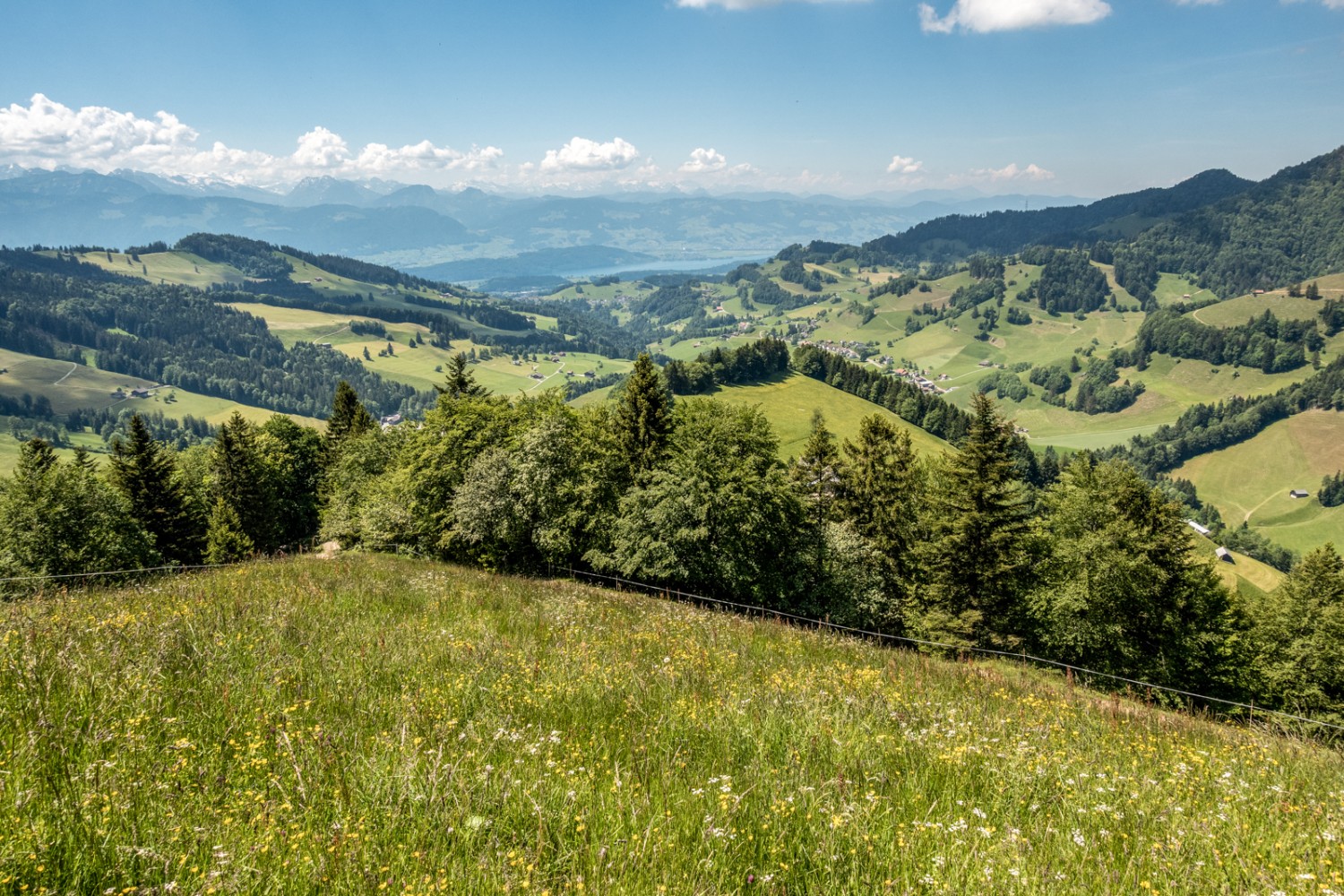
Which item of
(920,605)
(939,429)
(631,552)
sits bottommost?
(939,429)

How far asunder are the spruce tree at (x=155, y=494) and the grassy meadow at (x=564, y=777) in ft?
189

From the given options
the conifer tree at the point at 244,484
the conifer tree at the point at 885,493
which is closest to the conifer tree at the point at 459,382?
the conifer tree at the point at 244,484

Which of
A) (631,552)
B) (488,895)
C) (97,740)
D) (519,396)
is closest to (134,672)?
(97,740)

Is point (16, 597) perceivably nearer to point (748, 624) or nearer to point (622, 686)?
point (622, 686)

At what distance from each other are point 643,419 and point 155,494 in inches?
1833

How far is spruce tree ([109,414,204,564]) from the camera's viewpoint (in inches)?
2096

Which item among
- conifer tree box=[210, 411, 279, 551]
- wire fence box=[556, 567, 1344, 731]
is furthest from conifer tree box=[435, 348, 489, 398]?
wire fence box=[556, 567, 1344, 731]

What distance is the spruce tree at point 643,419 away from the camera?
1788 inches

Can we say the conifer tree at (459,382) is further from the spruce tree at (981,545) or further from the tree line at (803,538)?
the spruce tree at (981,545)

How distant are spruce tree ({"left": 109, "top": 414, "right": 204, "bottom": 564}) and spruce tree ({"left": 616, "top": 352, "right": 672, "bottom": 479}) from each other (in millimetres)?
42282

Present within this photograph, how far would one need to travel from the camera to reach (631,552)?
129 ft

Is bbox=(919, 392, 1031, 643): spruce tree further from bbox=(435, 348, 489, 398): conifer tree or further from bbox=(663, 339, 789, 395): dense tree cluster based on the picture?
bbox=(663, 339, 789, 395): dense tree cluster

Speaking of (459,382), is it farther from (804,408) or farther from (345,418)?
(804,408)

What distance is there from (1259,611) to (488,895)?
65825 millimetres
